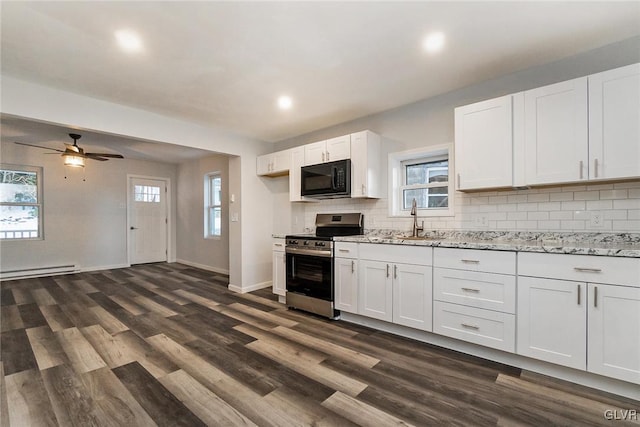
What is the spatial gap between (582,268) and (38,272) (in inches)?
310

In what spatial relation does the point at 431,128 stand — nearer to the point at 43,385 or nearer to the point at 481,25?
the point at 481,25

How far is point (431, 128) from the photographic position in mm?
3074

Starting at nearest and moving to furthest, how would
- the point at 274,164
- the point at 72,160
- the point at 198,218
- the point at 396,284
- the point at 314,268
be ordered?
the point at 396,284, the point at 314,268, the point at 274,164, the point at 72,160, the point at 198,218

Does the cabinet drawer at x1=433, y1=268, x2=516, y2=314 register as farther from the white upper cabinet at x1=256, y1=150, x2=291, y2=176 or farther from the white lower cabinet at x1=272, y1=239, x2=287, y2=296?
the white upper cabinet at x1=256, y1=150, x2=291, y2=176

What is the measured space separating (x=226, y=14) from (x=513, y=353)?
124 inches

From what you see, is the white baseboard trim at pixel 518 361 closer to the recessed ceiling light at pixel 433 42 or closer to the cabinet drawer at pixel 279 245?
the cabinet drawer at pixel 279 245

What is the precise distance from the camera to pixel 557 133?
2137 mm

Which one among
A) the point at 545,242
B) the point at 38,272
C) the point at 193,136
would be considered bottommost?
the point at 38,272

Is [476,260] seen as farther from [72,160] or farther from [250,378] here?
[72,160]

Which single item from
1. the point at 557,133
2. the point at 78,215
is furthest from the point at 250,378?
the point at 78,215

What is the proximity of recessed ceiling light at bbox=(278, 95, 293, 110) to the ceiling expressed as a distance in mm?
75

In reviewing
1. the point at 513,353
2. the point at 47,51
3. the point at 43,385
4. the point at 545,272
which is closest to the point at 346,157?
the point at 545,272

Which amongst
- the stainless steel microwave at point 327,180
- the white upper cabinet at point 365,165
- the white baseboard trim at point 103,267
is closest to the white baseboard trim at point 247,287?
the stainless steel microwave at point 327,180

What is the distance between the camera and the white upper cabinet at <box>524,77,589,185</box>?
2045mm
